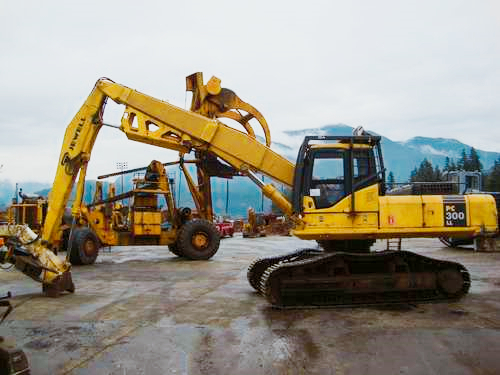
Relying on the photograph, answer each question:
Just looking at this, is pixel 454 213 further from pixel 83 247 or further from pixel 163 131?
pixel 83 247

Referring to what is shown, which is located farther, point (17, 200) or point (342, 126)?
point (342, 126)

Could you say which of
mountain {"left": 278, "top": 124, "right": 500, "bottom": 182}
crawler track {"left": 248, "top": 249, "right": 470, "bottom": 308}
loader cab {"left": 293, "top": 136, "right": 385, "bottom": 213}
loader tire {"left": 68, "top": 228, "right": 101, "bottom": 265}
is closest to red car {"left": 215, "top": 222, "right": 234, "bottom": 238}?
loader tire {"left": 68, "top": 228, "right": 101, "bottom": 265}

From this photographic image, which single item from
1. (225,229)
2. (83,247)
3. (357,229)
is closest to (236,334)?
(357,229)

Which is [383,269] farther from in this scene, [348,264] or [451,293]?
[451,293]

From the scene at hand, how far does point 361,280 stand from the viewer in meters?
8.48

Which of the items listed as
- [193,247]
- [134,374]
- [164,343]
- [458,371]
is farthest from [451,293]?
[193,247]

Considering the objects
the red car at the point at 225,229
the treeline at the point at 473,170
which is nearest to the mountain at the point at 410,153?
the treeline at the point at 473,170

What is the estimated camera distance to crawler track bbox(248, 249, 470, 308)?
328 inches

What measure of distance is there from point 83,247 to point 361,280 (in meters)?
9.56

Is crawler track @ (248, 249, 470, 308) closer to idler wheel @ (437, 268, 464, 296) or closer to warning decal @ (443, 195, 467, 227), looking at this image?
idler wheel @ (437, 268, 464, 296)

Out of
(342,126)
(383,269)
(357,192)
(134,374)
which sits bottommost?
(134,374)

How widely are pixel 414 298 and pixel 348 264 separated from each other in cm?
129

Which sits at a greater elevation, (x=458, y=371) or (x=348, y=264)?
(x=348, y=264)

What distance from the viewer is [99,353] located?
231 inches
